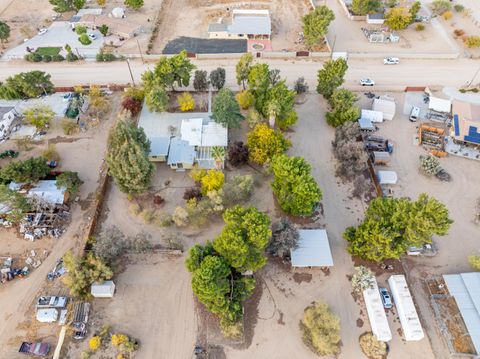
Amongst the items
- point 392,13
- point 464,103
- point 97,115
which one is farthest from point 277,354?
point 392,13

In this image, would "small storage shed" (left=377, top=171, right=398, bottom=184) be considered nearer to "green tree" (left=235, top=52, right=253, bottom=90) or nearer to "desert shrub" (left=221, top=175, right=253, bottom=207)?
"desert shrub" (left=221, top=175, right=253, bottom=207)

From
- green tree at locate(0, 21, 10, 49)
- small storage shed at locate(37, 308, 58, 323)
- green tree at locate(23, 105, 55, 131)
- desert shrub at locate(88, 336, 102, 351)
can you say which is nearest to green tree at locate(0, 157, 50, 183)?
green tree at locate(23, 105, 55, 131)

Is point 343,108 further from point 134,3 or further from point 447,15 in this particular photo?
point 134,3

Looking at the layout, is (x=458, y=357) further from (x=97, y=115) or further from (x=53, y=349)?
(x=97, y=115)

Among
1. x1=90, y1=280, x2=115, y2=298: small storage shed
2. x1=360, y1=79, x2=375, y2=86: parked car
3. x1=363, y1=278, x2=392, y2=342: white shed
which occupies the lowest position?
x1=363, y1=278, x2=392, y2=342: white shed

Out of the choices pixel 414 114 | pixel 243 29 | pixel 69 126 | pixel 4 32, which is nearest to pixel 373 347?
pixel 414 114

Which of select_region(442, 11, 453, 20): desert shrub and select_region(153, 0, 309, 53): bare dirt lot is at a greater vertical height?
select_region(153, 0, 309, 53): bare dirt lot
